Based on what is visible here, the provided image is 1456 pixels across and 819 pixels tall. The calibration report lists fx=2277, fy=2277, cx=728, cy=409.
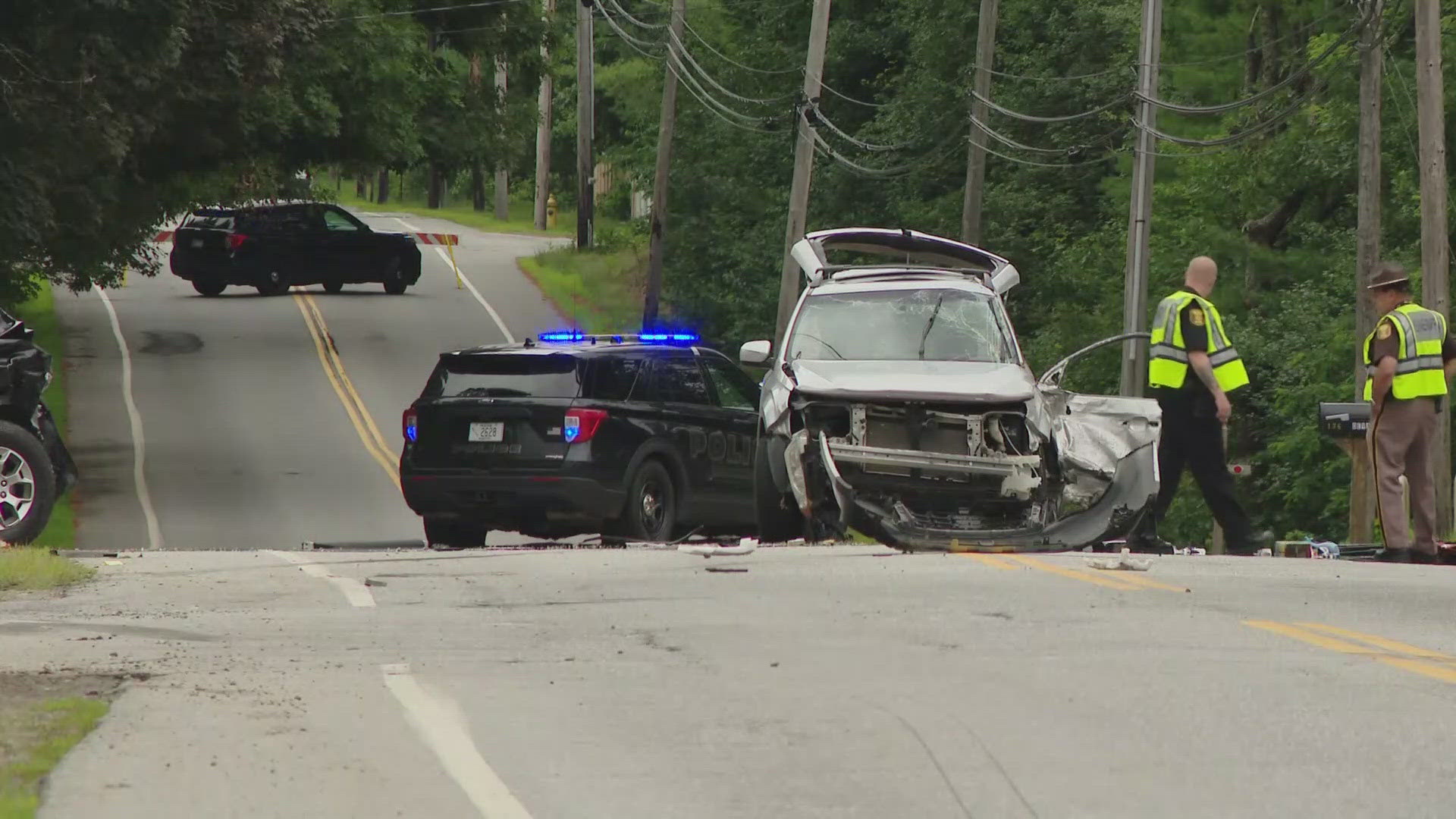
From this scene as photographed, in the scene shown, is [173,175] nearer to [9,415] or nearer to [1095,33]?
[9,415]

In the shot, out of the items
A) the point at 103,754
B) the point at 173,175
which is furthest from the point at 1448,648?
the point at 173,175

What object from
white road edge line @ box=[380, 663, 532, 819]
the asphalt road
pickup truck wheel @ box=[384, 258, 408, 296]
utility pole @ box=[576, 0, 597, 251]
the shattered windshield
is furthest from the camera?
utility pole @ box=[576, 0, 597, 251]

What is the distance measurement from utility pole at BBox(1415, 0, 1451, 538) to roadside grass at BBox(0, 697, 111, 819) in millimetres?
19266

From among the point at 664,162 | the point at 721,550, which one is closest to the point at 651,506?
the point at 721,550

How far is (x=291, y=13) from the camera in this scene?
82.0 feet

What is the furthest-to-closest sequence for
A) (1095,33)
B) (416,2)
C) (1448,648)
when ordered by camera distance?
1. (1095,33)
2. (416,2)
3. (1448,648)

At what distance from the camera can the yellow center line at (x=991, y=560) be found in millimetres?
13281

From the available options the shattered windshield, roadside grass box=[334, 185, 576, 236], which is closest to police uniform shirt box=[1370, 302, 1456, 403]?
the shattered windshield

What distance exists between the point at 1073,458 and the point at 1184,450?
30.8 inches

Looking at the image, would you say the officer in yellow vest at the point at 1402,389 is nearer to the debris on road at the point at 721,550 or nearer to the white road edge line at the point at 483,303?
the debris on road at the point at 721,550

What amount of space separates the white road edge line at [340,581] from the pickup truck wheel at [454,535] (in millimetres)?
Result: 3493

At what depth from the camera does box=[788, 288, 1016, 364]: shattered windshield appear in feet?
52.4

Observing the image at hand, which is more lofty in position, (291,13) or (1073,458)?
(291,13)

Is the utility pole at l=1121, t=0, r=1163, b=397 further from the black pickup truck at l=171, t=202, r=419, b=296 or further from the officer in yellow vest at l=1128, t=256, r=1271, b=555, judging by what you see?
the officer in yellow vest at l=1128, t=256, r=1271, b=555
